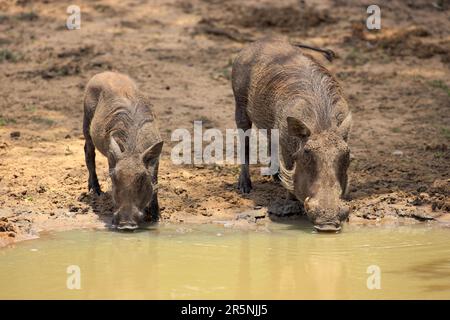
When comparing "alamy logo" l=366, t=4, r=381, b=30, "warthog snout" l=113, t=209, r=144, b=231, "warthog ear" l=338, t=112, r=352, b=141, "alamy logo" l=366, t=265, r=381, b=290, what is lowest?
"alamy logo" l=366, t=265, r=381, b=290

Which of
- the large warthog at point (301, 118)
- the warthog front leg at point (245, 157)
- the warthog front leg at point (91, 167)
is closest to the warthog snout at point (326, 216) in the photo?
the large warthog at point (301, 118)

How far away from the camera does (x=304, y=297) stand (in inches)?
241

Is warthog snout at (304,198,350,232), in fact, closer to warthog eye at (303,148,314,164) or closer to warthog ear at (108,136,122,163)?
warthog eye at (303,148,314,164)

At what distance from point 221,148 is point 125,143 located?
2.23 metres

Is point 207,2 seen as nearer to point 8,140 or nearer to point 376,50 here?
point 376,50

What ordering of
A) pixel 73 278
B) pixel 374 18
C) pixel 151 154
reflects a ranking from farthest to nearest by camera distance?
1. pixel 374 18
2. pixel 151 154
3. pixel 73 278

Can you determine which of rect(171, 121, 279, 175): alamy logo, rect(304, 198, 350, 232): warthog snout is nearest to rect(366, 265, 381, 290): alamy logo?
rect(304, 198, 350, 232): warthog snout

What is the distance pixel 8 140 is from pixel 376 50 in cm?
550

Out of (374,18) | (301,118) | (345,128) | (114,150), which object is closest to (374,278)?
(345,128)

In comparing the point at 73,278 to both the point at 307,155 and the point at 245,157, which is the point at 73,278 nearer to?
the point at 307,155

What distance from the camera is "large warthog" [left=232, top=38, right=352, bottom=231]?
7.50 meters

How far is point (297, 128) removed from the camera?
7.74 meters

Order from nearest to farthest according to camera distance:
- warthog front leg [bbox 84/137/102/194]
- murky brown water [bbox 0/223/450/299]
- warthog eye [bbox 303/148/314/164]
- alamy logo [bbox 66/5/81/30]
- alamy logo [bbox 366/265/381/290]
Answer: murky brown water [bbox 0/223/450/299] → alamy logo [bbox 366/265/381/290] → warthog eye [bbox 303/148/314/164] → warthog front leg [bbox 84/137/102/194] → alamy logo [bbox 66/5/81/30]

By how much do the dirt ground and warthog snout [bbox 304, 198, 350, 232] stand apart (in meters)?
0.78
